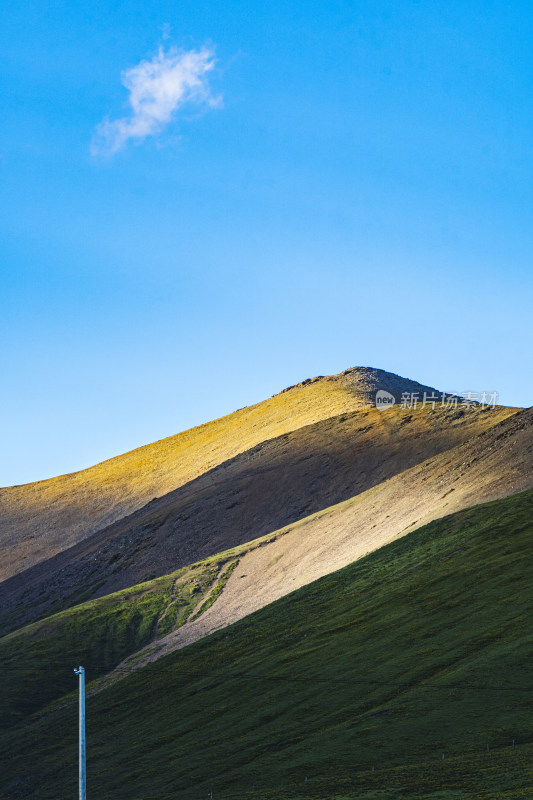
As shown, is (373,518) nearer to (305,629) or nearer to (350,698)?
(305,629)

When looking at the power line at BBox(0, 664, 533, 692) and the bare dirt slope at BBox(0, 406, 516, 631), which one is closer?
the power line at BBox(0, 664, 533, 692)

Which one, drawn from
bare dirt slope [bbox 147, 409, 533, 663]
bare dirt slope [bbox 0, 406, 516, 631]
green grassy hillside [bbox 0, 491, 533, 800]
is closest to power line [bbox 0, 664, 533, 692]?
green grassy hillside [bbox 0, 491, 533, 800]

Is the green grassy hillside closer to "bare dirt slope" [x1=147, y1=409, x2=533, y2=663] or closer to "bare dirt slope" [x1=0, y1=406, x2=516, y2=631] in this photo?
"bare dirt slope" [x1=147, y1=409, x2=533, y2=663]

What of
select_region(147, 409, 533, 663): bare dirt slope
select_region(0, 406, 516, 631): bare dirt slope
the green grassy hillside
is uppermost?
select_region(0, 406, 516, 631): bare dirt slope

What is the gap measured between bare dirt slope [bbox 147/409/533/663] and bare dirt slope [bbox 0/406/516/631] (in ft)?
46.3

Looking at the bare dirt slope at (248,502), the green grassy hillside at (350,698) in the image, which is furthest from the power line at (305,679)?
the bare dirt slope at (248,502)

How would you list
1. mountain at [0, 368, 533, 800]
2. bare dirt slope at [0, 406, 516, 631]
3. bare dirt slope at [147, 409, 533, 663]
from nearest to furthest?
mountain at [0, 368, 533, 800] → bare dirt slope at [147, 409, 533, 663] → bare dirt slope at [0, 406, 516, 631]

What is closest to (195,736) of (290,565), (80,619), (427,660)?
(427,660)

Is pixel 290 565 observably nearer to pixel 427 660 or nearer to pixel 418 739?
pixel 427 660

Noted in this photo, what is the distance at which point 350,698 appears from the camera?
67750 millimetres

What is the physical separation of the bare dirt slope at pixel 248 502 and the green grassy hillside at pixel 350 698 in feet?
124

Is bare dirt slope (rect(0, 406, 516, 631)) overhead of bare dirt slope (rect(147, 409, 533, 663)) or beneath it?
overhead

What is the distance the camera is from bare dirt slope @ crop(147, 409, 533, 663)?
4336 inches

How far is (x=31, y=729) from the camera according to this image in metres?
92.2
